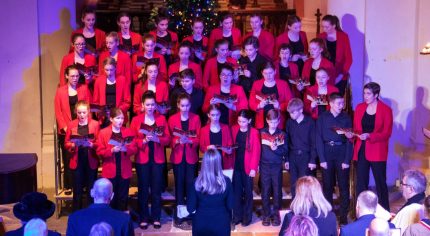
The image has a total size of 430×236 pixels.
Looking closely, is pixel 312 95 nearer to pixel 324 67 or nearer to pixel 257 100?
pixel 324 67

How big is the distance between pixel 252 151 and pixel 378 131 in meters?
1.56

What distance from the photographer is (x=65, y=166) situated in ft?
32.7

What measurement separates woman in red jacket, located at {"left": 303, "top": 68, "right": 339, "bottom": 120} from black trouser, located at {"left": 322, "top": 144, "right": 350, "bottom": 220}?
58 centimetres

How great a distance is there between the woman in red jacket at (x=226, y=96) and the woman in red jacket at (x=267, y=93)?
0.47 ft

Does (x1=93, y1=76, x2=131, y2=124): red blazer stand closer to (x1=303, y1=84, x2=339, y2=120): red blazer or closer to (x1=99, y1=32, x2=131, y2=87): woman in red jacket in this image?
(x1=99, y1=32, x2=131, y2=87): woman in red jacket

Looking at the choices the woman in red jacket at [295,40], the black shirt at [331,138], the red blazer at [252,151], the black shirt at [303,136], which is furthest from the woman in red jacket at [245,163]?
the woman in red jacket at [295,40]

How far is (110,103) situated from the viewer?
9.69 metres

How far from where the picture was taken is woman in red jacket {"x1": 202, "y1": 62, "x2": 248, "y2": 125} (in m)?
9.34

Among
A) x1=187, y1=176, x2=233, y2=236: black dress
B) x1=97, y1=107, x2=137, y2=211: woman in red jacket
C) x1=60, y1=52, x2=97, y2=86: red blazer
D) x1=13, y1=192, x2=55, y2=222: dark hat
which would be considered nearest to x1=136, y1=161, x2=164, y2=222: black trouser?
x1=97, y1=107, x2=137, y2=211: woman in red jacket

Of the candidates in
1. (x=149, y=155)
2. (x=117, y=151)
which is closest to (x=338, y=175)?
(x=149, y=155)

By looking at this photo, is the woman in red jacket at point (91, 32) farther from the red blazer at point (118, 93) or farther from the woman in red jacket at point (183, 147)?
the woman in red jacket at point (183, 147)

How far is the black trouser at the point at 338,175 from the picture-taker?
9250mm

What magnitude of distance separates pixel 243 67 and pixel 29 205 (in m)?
4.65

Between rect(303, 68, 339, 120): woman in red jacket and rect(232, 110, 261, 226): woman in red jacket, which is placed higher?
rect(303, 68, 339, 120): woman in red jacket
